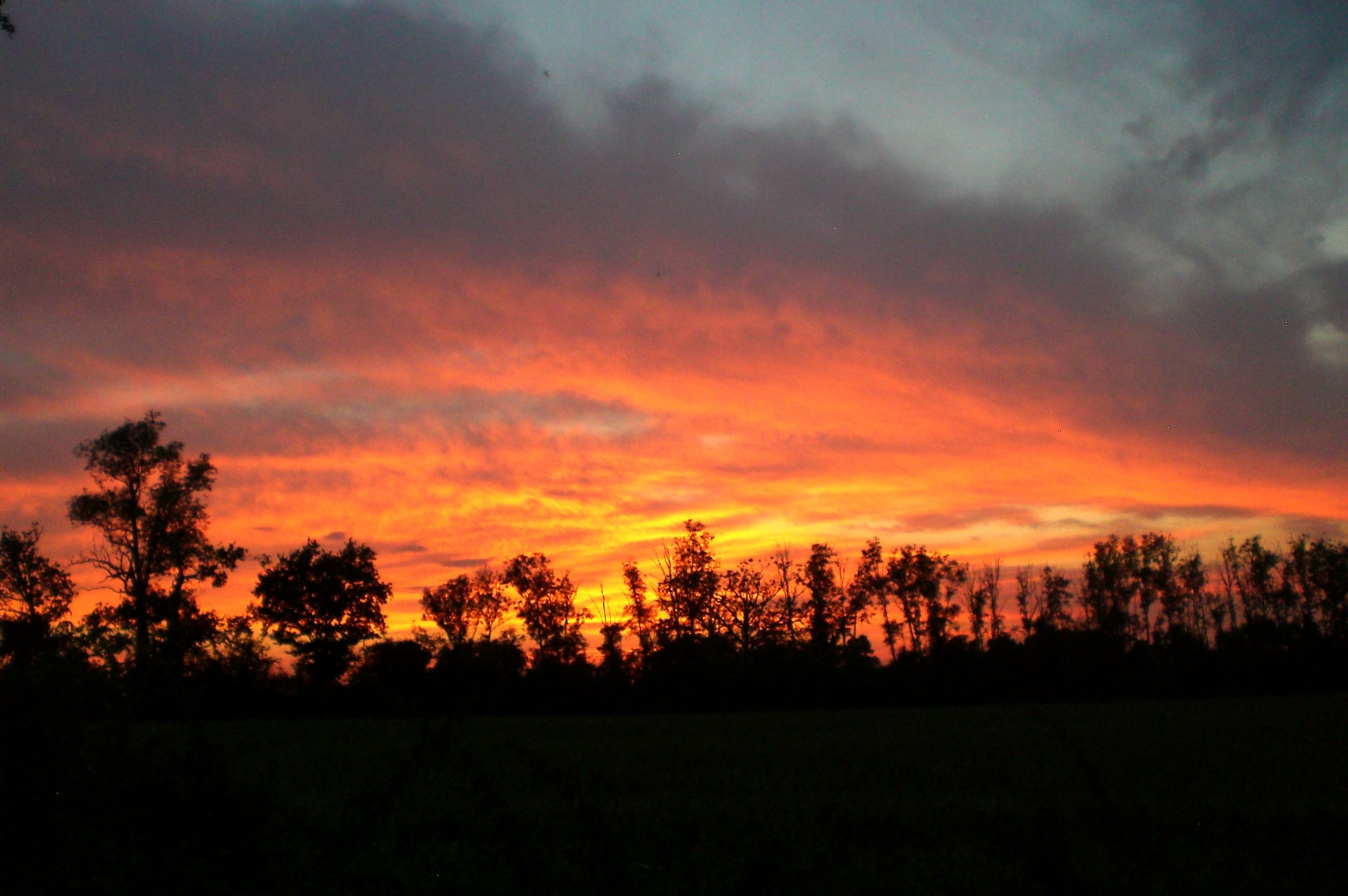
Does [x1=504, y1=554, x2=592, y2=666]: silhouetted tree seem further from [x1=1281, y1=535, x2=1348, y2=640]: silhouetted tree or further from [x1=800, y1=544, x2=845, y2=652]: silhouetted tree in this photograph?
[x1=1281, y1=535, x2=1348, y2=640]: silhouetted tree

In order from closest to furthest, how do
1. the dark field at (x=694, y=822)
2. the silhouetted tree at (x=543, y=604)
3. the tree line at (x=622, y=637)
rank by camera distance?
the dark field at (x=694, y=822), the tree line at (x=622, y=637), the silhouetted tree at (x=543, y=604)

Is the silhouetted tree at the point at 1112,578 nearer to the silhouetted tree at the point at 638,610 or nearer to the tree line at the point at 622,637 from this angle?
the tree line at the point at 622,637

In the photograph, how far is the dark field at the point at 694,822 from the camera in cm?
753

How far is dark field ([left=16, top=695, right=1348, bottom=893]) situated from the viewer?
24.7 feet

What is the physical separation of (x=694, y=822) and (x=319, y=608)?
57.7 metres

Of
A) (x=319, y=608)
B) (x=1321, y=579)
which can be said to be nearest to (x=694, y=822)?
(x=319, y=608)

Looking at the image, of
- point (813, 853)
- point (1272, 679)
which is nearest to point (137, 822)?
point (813, 853)

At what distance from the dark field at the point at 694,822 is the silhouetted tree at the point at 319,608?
4564 centimetres

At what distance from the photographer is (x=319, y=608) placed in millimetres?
63312

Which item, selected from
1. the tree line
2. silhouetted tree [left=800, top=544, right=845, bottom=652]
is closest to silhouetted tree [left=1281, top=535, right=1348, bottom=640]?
the tree line

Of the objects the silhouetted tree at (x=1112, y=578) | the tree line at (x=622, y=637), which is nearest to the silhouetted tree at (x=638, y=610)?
the tree line at (x=622, y=637)

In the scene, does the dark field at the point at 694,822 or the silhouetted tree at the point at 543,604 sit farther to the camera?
the silhouetted tree at the point at 543,604

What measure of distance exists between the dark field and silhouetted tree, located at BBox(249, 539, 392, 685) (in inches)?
1797

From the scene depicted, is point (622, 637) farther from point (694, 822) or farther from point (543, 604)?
point (694, 822)
